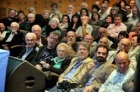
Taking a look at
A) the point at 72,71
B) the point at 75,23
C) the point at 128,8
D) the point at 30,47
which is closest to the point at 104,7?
the point at 128,8

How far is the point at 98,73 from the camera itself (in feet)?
10.7

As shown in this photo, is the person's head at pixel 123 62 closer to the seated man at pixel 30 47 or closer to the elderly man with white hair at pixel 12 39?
the seated man at pixel 30 47

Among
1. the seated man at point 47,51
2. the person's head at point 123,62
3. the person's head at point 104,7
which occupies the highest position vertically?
the person's head at point 104,7

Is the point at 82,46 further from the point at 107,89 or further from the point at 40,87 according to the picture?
the point at 40,87

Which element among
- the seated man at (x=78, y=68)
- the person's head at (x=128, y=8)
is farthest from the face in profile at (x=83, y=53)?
the person's head at (x=128, y=8)

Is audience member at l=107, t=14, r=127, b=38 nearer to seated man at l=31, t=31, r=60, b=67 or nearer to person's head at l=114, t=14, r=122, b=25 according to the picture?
person's head at l=114, t=14, r=122, b=25

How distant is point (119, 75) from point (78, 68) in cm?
73

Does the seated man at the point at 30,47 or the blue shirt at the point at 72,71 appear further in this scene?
the seated man at the point at 30,47

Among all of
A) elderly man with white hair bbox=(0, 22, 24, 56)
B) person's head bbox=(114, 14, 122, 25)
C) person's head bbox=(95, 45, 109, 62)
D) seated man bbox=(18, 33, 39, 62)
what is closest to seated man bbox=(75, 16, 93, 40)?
person's head bbox=(114, 14, 122, 25)

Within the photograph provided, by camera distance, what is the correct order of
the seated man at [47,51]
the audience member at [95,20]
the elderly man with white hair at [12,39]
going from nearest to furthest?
1. the seated man at [47,51]
2. the elderly man with white hair at [12,39]
3. the audience member at [95,20]

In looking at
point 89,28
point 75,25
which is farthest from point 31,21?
Result: point 89,28

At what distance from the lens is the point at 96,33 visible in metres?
5.63

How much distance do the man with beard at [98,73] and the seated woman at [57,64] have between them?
539mm

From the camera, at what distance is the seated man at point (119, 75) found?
290 cm
